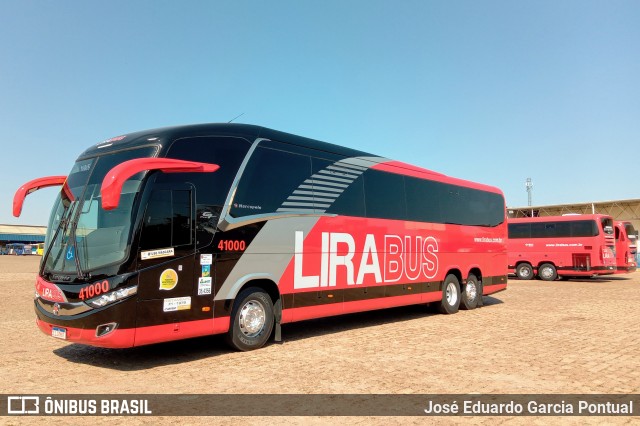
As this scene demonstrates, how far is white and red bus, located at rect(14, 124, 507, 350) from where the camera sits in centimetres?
690

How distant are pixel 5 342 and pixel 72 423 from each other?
17.7 feet

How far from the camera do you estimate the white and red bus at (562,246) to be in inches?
1025

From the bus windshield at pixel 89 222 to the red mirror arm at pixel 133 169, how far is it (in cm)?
27

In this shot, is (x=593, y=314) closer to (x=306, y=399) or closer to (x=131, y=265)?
(x=306, y=399)

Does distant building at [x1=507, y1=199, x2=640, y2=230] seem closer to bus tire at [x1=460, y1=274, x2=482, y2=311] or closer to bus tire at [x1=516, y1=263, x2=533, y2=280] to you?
bus tire at [x1=516, y1=263, x2=533, y2=280]

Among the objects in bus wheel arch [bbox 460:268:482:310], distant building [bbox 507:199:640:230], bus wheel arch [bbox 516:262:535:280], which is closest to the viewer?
bus wheel arch [bbox 460:268:482:310]

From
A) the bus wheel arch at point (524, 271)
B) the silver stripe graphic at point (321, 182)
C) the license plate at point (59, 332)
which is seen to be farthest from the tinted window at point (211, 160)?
the bus wheel arch at point (524, 271)

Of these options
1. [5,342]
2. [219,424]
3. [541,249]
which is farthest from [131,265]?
[541,249]

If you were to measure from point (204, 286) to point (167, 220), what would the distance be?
1170mm

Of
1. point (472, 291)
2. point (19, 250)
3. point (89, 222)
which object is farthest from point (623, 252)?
point (19, 250)

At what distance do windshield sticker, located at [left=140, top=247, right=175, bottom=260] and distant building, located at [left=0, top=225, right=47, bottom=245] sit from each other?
10715 cm

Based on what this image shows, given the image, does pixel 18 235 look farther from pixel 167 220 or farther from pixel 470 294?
pixel 167 220

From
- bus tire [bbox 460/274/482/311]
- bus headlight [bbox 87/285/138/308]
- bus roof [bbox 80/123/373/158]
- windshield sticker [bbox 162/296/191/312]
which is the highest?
bus roof [bbox 80/123/373/158]

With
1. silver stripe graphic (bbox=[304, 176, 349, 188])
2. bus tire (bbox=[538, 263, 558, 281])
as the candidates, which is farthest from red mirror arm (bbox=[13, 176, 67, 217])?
bus tire (bbox=[538, 263, 558, 281])
